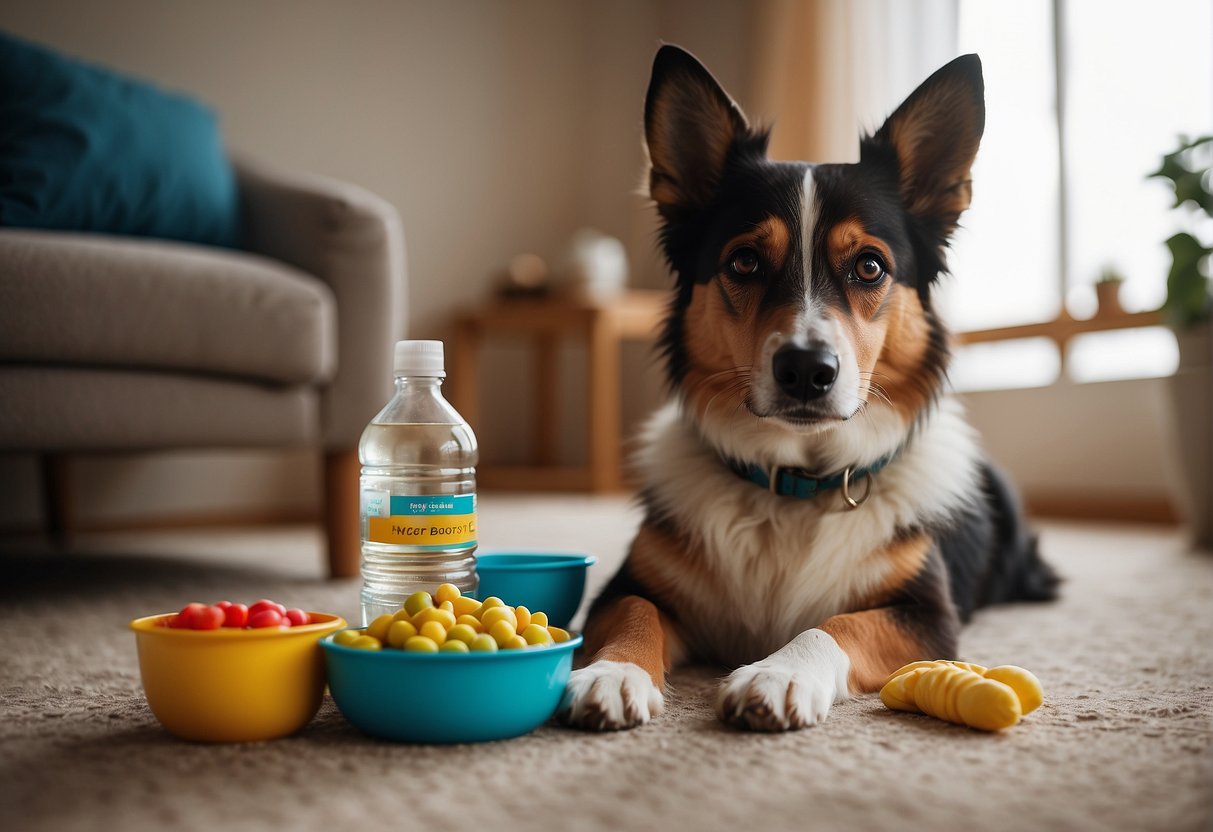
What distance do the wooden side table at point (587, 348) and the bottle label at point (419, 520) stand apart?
11.6 feet

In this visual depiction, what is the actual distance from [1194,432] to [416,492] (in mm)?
2684

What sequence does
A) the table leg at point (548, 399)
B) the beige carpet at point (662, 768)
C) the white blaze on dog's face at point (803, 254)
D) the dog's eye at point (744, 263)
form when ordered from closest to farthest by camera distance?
the beige carpet at point (662, 768)
the white blaze on dog's face at point (803, 254)
the dog's eye at point (744, 263)
the table leg at point (548, 399)

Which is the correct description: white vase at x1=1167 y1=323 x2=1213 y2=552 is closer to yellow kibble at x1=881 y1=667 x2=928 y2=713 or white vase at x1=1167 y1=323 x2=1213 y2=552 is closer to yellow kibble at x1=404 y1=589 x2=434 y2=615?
yellow kibble at x1=881 y1=667 x2=928 y2=713

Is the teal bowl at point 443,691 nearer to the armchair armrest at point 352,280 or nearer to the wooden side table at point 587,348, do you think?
the armchair armrest at point 352,280

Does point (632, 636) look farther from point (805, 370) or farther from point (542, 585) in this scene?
point (805, 370)

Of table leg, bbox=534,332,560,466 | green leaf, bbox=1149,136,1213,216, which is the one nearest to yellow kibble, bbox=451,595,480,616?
green leaf, bbox=1149,136,1213,216

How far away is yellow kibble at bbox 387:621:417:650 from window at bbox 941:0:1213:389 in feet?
12.0

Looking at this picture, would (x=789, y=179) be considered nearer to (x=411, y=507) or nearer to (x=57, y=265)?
(x=411, y=507)

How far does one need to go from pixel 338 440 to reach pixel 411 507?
1207mm

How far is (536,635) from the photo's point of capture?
1.17 metres

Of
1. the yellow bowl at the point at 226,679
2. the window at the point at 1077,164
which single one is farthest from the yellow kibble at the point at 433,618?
the window at the point at 1077,164

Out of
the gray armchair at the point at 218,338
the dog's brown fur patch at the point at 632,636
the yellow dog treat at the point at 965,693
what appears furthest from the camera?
the gray armchair at the point at 218,338

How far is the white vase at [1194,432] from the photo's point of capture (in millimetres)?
3143

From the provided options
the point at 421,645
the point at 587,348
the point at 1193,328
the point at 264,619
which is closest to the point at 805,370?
the point at 421,645
